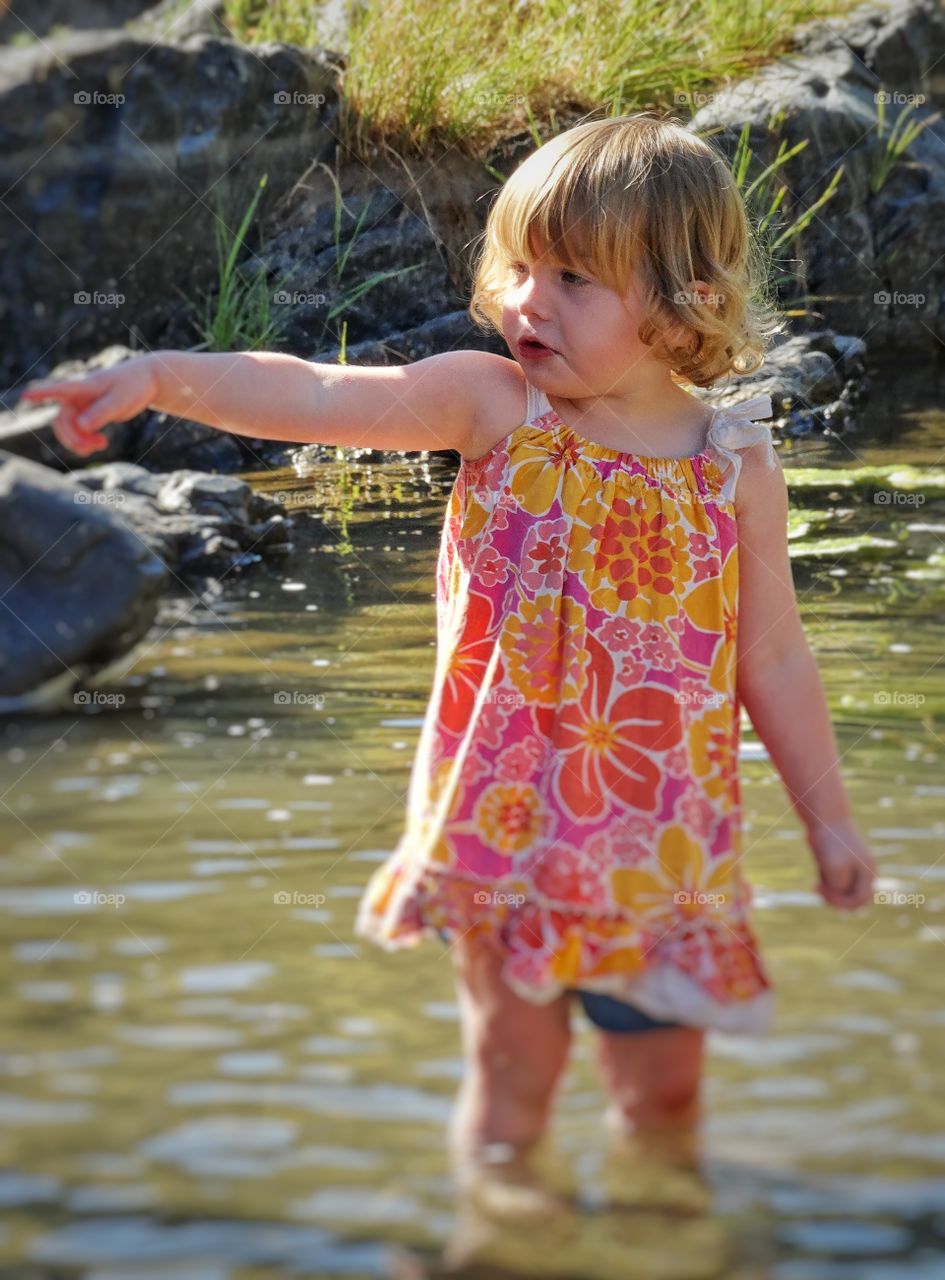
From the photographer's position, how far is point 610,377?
249 centimetres

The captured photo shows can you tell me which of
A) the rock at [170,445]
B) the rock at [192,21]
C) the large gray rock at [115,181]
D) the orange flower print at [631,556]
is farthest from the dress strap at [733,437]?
the rock at [192,21]

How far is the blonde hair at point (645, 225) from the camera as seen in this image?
2.42 meters

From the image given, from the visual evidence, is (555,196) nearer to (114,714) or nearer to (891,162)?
(114,714)

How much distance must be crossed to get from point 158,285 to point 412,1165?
18.8ft

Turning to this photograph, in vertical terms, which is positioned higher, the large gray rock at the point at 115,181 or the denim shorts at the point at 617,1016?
the large gray rock at the point at 115,181

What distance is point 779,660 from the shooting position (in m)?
2.50

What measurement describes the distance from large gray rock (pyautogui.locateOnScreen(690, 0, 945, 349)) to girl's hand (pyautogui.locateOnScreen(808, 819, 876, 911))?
19.9ft

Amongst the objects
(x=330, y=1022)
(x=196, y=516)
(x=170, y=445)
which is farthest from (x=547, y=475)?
(x=170, y=445)

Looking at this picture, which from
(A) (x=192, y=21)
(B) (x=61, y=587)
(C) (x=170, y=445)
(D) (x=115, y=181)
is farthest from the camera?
(A) (x=192, y=21)

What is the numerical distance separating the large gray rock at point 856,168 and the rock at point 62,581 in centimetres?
529

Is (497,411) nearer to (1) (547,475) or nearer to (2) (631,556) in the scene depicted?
A: (1) (547,475)

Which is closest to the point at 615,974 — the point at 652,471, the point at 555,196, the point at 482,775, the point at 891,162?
the point at 482,775

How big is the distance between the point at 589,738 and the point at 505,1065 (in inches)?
16.9

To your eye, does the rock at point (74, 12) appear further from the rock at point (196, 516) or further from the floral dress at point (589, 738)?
the floral dress at point (589, 738)
